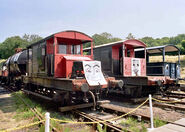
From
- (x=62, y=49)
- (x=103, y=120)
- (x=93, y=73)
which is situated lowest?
(x=103, y=120)

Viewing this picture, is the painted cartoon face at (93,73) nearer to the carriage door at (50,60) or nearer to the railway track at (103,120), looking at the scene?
the railway track at (103,120)

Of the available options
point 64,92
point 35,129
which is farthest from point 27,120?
point 64,92

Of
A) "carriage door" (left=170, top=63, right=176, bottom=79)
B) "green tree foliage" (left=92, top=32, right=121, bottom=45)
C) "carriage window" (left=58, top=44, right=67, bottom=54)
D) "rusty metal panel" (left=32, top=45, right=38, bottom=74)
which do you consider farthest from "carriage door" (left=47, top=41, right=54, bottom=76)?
"green tree foliage" (left=92, top=32, right=121, bottom=45)

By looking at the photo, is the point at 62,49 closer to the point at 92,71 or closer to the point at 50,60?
the point at 50,60

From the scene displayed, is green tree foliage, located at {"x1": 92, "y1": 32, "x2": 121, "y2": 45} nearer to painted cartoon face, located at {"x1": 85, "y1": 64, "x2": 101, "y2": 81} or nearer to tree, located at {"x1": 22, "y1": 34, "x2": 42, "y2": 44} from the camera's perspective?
tree, located at {"x1": 22, "y1": 34, "x2": 42, "y2": 44}

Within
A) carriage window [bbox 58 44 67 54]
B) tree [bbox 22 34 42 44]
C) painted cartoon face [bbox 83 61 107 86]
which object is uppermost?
tree [bbox 22 34 42 44]

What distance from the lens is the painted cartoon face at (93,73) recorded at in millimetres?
5894

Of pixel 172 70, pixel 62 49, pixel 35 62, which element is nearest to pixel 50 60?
pixel 62 49

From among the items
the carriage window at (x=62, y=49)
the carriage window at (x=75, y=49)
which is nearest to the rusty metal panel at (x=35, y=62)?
the carriage window at (x=62, y=49)

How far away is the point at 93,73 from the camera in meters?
6.15

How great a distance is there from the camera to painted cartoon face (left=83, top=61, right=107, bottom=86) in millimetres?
5894

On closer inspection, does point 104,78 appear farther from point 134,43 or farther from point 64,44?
point 134,43

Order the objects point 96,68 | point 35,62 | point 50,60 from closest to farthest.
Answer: point 96,68 → point 50,60 → point 35,62

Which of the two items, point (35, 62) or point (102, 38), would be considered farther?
point (102, 38)
